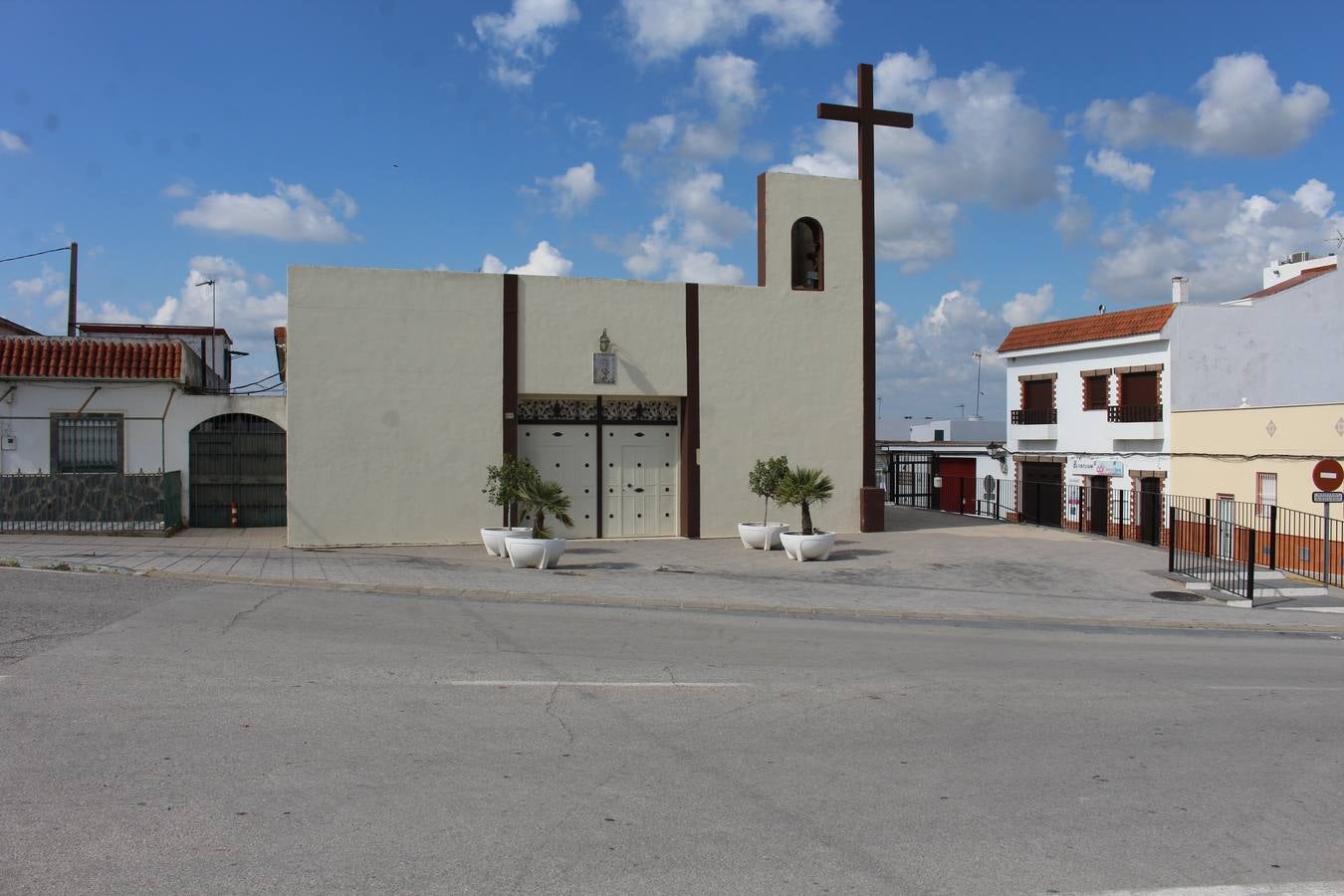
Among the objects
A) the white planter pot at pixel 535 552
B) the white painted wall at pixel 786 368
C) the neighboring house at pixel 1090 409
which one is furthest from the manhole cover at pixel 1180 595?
the neighboring house at pixel 1090 409

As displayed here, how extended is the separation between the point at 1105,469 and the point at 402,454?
85.9ft

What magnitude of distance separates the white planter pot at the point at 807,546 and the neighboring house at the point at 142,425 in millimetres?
12213

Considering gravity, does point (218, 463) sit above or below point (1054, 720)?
above

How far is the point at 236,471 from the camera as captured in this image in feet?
78.7

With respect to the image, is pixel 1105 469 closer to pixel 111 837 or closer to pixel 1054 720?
pixel 1054 720

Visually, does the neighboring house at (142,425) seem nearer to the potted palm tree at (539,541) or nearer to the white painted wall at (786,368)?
the potted palm tree at (539,541)

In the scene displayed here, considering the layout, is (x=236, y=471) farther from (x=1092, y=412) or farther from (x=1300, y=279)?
(x=1300, y=279)

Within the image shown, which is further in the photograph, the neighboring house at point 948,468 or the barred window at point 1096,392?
the barred window at point 1096,392

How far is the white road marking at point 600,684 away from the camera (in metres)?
8.66

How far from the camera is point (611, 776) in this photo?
245 inches

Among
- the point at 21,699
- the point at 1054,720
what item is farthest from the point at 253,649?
the point at 1054,720

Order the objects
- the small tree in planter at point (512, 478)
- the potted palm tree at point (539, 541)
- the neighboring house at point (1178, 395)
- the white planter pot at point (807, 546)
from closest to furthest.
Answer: the potted palm tree at point (539, 541) → the small tree in planter at point (512, 478) → the white planter pot at point (807, 546) → the neighboring house at point (1178, 395)

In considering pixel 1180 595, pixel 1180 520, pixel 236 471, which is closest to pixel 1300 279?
pixel 1180 520

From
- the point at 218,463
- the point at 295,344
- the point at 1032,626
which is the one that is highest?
the point at 295,344
